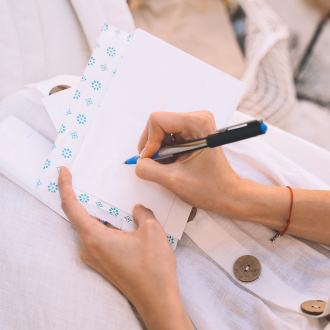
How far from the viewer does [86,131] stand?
531 mm

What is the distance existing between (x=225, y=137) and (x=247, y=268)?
0.81 ft

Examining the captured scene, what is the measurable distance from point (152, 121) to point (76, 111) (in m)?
0.14

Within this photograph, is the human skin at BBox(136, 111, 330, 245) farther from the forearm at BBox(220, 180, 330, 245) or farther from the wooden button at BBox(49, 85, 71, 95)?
the wooden button at BBox(49, 85, 71, 95)

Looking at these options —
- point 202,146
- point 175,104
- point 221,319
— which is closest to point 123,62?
point 175,104

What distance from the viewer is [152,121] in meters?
0.47

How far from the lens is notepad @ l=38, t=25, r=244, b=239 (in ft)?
1.71

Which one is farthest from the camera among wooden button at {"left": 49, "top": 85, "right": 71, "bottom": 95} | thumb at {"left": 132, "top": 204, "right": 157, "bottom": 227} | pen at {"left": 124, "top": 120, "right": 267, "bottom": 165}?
wooden button at {"left": 49, "top": 85, "right": 71, "bottom": 95}

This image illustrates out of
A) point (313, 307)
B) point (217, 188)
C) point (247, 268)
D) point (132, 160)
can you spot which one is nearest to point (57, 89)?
point (132, 160)

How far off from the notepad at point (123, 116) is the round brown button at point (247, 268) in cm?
11

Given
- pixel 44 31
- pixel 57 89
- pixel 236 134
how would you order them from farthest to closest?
pixel 44 31
pixel 57 89
pixel 236 134

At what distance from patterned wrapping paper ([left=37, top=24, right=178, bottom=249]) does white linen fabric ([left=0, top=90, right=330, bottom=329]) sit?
47mm

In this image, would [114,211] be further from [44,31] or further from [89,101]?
[44,31]

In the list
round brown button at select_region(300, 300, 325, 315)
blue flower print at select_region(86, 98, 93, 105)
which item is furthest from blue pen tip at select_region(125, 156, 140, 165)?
round brown button at select_region(300, 300, 325, 315)

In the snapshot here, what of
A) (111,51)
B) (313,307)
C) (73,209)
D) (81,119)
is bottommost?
(313,307)
